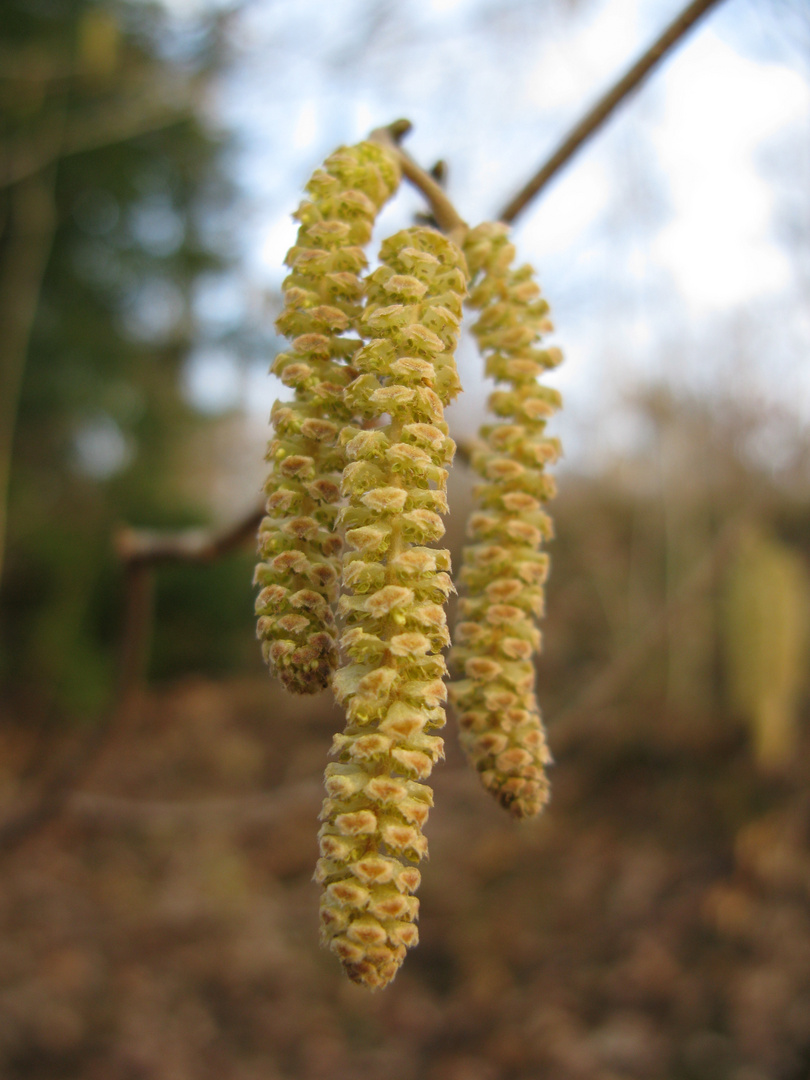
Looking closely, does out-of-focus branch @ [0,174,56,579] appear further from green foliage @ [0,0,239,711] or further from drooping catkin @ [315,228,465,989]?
drooping catkin @ [315,228,465,989]

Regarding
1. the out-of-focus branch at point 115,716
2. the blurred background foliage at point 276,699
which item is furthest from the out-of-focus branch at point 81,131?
the out-of-focus branch at point 115,716

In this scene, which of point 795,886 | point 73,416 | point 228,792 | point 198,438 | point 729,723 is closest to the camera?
point 795,886

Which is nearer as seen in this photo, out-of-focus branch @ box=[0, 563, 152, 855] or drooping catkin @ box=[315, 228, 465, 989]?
drooping catkin @ box=[315, 228, 465, 989]

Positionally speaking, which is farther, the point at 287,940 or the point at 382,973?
the point at 287,940

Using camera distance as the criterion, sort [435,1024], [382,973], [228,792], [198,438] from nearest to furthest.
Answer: [382,973], [435,1024], [228,792], [198,438]

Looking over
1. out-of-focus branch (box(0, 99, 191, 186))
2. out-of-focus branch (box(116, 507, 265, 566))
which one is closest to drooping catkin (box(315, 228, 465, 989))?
out-of-focus branch (box(116, 507, 265, 566))

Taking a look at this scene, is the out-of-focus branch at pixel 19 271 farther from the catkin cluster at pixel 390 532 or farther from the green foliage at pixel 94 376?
the catkin cluster at pixel 390 532

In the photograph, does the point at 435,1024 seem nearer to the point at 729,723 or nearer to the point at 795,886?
the point at 795,886

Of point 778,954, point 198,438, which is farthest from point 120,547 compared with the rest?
point 198,438
